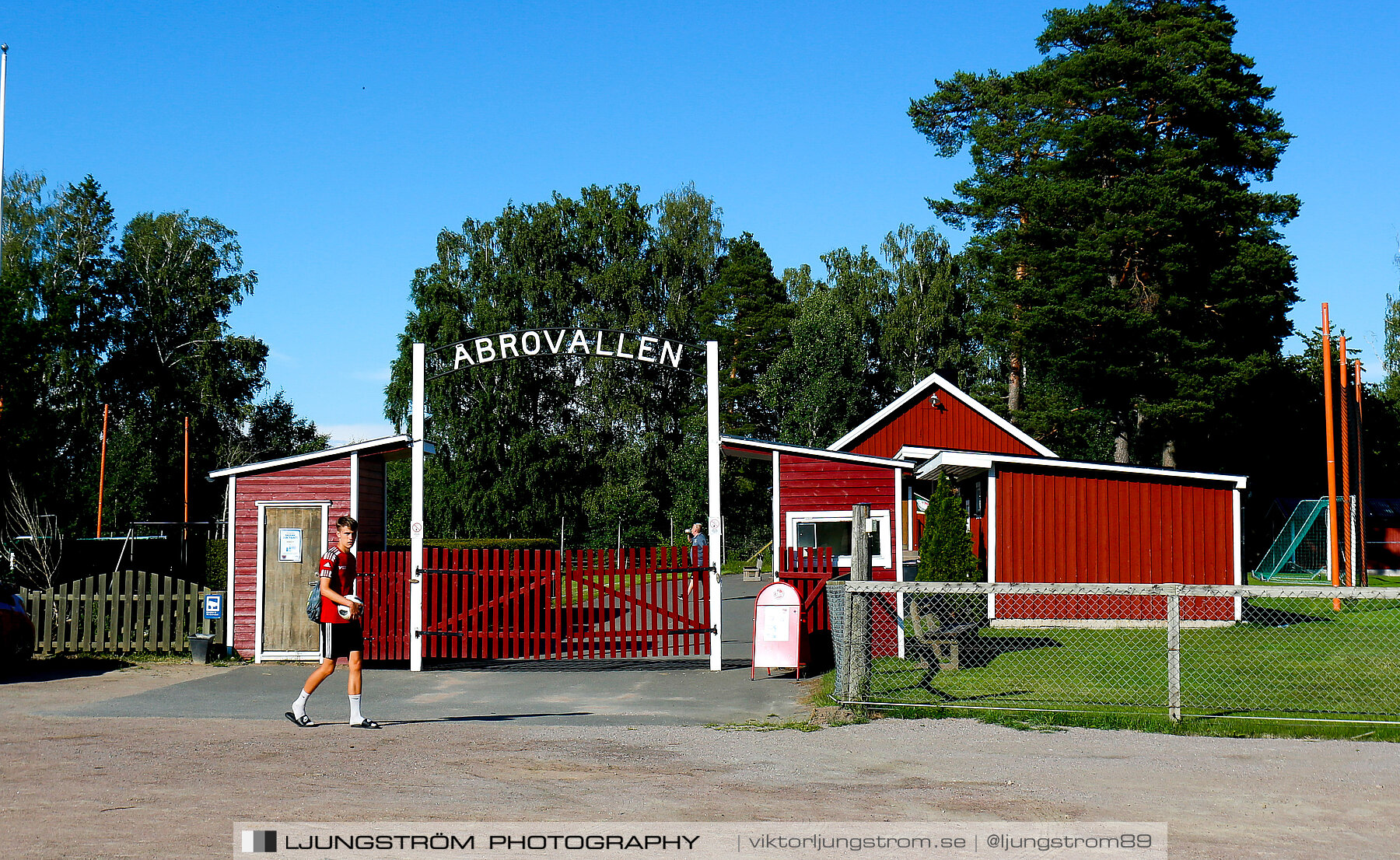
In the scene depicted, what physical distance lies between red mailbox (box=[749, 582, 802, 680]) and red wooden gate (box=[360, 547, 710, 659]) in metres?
1.28

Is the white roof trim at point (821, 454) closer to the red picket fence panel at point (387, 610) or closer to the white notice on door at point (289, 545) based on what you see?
the red picket fence panel at point (387, 610)

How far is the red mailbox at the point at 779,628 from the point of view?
42.3ft

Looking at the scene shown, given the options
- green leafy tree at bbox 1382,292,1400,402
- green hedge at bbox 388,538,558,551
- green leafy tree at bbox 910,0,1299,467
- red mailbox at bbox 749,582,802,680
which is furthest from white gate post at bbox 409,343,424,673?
green leafy tree at bbox 1382,292,1400,402

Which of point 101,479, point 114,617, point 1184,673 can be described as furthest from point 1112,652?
point 101,479

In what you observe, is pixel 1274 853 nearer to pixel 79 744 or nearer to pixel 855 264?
pixel 79 744

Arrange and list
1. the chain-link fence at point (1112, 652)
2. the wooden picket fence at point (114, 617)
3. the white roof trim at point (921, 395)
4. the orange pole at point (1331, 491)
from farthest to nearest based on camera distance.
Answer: the white roof trim at point (921, 395) < the orange pole at point (1331, 491) < the wooden picket fence at point (114, 617) < the chain-link fence at point (1112, 652)

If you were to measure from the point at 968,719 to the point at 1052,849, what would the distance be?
438 centimetres

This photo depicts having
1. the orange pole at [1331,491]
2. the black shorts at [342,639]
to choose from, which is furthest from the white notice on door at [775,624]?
the orange pole at [1331,491]

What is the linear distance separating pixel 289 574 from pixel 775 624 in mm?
6648

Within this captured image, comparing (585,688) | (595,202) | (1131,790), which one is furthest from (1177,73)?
(1131,790)

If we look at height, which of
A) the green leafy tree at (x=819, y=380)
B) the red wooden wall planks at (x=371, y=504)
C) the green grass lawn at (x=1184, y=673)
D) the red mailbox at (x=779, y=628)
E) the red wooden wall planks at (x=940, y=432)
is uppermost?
the green leafy tree at (x=819, y=380)

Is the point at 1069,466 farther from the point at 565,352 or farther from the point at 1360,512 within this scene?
the point at 1360,512

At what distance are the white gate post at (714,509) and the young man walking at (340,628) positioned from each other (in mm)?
4761

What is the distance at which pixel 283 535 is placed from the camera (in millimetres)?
15492
